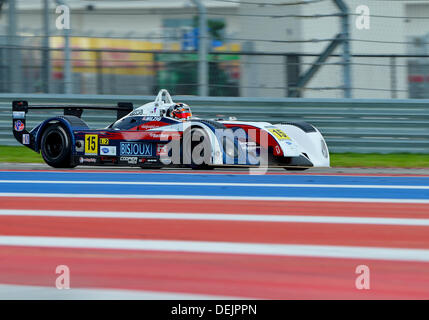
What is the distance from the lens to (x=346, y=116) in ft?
39.7

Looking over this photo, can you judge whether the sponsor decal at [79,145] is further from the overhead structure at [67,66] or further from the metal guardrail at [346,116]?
the overhead structure at [67,66]

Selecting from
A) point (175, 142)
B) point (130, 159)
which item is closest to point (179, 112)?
point (175, 142)

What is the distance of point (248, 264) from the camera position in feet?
13.8

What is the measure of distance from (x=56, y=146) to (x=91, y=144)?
649 mm

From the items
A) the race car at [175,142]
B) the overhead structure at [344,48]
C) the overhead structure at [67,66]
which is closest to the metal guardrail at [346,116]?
the overhead structure at [344,48]

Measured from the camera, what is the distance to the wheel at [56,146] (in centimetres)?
1026

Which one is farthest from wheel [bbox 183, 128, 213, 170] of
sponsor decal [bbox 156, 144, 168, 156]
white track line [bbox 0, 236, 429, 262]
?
white track line [bbox 0, 236, 429, 262]

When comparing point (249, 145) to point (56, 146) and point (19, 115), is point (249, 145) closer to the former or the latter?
point (56, 146)

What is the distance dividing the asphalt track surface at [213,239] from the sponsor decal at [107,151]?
173 centimetres

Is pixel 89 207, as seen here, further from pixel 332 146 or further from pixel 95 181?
pixel 332 146

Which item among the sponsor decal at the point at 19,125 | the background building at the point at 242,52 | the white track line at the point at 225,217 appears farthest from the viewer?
the background building at the point at 242,52

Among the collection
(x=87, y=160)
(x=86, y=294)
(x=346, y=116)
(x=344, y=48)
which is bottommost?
(x=86, y=294)
